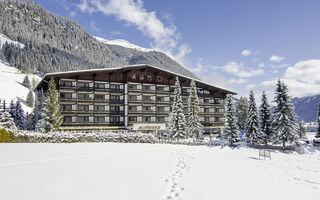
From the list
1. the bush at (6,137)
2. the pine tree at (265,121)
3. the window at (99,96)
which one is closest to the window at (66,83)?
the window at (99,96)

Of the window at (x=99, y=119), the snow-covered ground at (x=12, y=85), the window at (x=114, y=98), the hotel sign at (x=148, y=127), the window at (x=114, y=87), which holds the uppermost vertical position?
the snow-covered ground at (x=12, y=85)

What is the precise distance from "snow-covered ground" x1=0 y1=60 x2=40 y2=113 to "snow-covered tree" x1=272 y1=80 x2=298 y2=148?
94673 millimetres

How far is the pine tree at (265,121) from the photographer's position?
4003cm

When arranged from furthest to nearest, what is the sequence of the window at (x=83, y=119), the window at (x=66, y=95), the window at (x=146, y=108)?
1. the window at (x=146, y=108)
2. the window at (x=83, y=119)
3. the window at (x=66, y=95)

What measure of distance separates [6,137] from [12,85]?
10435 cm

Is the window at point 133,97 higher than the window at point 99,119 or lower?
higher

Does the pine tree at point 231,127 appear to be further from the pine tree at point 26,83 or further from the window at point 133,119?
the pine tree at point 26,83

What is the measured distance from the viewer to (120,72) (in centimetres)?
4791

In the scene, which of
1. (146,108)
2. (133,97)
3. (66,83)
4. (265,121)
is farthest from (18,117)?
(265,121)

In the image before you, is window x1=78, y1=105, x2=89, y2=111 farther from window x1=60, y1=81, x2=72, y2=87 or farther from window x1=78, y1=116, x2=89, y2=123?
window x1=60, y1=81, x2=72, y2=87

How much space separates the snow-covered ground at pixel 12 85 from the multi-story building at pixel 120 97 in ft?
193

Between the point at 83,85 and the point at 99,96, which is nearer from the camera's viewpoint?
the point at 83,85

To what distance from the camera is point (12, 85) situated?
350 ft

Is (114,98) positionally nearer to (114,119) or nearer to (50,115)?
(114,119)
